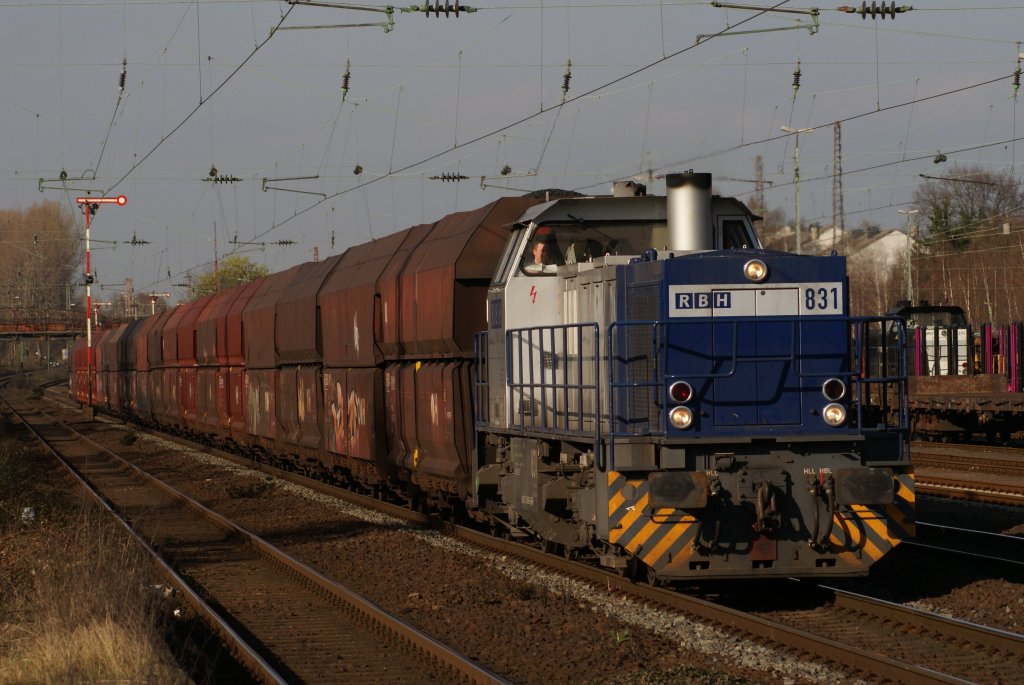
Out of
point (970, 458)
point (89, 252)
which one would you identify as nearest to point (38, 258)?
point (89, 252)

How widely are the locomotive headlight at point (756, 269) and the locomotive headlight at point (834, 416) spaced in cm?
117

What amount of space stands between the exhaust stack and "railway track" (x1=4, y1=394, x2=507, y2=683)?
4.08m

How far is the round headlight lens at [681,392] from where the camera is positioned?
Result: 9.36m

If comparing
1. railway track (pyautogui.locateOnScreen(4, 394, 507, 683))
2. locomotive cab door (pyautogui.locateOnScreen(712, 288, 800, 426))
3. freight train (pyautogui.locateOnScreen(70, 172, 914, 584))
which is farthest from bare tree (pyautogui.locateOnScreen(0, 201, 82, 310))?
locomotive cab door (pyautogui.locateOnScreen(712, 288, 800, 426))

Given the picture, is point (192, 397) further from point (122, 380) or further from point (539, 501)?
point (539, 501)

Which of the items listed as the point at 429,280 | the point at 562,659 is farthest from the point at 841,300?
the point at 429,280

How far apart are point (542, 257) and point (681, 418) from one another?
2793 millimetres

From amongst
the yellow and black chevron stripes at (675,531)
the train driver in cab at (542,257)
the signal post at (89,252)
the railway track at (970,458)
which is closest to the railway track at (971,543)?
the yellow and black chevron stripes at (675,531)

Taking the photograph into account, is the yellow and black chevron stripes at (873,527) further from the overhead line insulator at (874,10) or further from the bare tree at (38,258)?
the bare tree at (38,258)

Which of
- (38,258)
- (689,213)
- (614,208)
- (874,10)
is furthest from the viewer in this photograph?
(38,258)

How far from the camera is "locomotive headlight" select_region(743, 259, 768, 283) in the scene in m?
9.45

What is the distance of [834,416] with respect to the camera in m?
9.45

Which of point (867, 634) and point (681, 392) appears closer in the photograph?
point (867, 634)

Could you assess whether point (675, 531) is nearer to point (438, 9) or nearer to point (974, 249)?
point (438, 9)
